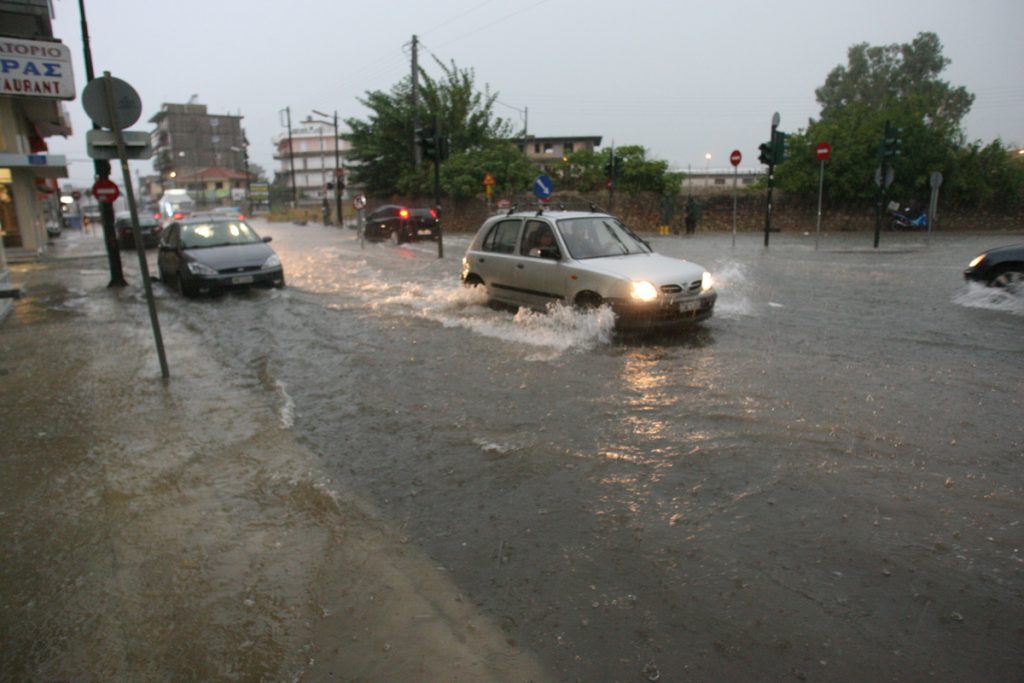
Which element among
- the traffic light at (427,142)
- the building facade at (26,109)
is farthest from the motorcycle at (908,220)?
the building facade at (26,109)

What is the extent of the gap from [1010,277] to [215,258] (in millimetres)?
13737

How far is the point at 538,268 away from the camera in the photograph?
926 centimetres

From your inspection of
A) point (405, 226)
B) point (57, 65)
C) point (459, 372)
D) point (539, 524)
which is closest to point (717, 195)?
point (405, 226)

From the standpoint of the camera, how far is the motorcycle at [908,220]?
3059 centimetres

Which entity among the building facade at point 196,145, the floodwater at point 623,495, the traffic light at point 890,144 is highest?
the building facade at point 196,145

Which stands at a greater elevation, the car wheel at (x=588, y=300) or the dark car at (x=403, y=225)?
the dark car at (x=403, y=225)

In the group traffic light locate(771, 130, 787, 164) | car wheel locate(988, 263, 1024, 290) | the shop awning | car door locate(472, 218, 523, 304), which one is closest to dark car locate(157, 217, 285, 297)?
car door locate(472, 218, 523, 304)

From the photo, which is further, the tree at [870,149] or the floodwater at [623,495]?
the tree at [870,149]

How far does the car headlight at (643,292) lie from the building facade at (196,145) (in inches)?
4108

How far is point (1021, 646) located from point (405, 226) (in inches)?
1073

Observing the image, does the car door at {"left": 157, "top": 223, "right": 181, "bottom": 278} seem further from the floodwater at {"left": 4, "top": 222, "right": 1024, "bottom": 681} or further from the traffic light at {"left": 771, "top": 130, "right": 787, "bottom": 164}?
the traffic light at {"left": 771, "top": 130, "right": 787, "bottom": 164}

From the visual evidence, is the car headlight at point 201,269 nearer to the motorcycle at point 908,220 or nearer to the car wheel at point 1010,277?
the car wheel at point 1010,277

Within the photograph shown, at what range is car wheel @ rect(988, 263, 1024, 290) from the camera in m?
10.5

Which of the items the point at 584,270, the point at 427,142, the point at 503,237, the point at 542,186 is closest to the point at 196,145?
the point at 427,142
